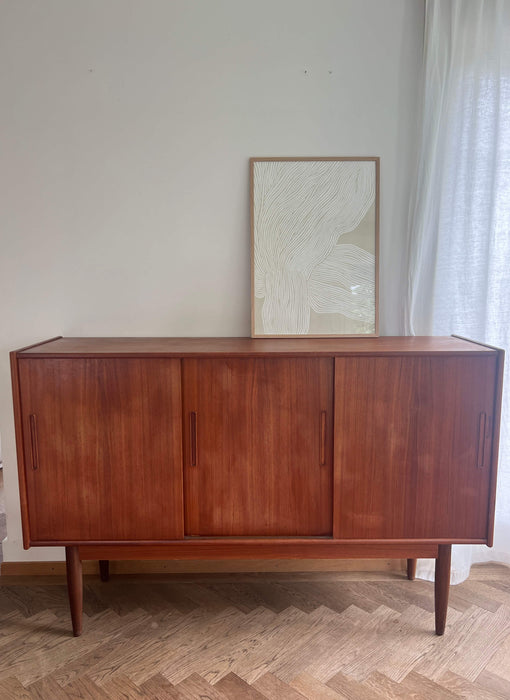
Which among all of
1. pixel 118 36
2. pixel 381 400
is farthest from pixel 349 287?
pixel 118 36

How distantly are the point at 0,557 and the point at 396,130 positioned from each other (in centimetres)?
237

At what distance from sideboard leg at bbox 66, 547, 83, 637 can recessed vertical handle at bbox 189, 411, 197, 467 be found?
51 centimetres

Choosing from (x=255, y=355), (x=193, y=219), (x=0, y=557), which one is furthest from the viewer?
(x=0, y=557)

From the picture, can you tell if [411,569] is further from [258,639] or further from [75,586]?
[75,586]

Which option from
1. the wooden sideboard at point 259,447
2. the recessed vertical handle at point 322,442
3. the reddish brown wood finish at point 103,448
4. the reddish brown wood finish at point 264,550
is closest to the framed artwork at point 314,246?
the wooden sideboard at point 259,447

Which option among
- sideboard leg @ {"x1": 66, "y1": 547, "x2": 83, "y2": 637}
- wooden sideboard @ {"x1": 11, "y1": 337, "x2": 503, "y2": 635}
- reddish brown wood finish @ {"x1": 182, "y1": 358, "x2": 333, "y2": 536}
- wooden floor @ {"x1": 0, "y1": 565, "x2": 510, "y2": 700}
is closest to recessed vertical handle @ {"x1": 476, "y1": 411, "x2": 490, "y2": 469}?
wooden sideboard @ {"x1": 11, "y1": 337, "x2": 503, "y2": 635}

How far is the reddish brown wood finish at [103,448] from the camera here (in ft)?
5.43

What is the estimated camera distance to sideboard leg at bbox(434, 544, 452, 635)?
175 centimetres

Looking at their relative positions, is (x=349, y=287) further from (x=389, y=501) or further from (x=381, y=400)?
(x=389, y=501)

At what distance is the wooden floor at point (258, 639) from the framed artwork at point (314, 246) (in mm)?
998

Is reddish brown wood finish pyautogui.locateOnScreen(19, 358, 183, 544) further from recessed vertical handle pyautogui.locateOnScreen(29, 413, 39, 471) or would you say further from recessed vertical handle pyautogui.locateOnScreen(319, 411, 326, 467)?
recessed vertical handle pyautogui.locateOnScreen(319, 411, 326, 467)

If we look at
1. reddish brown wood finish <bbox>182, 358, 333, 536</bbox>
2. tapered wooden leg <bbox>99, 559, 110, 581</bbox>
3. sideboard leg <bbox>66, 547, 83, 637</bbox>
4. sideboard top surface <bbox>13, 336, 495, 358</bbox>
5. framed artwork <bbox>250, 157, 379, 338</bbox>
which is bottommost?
tapered wooden leg <bbox>99, 559, 110, 581</bbox>

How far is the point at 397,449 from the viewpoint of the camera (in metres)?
1.67

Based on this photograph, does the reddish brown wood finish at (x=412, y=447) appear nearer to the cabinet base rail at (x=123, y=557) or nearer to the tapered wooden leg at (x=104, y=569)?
the cabinet base rail at (x=123, y=557)
